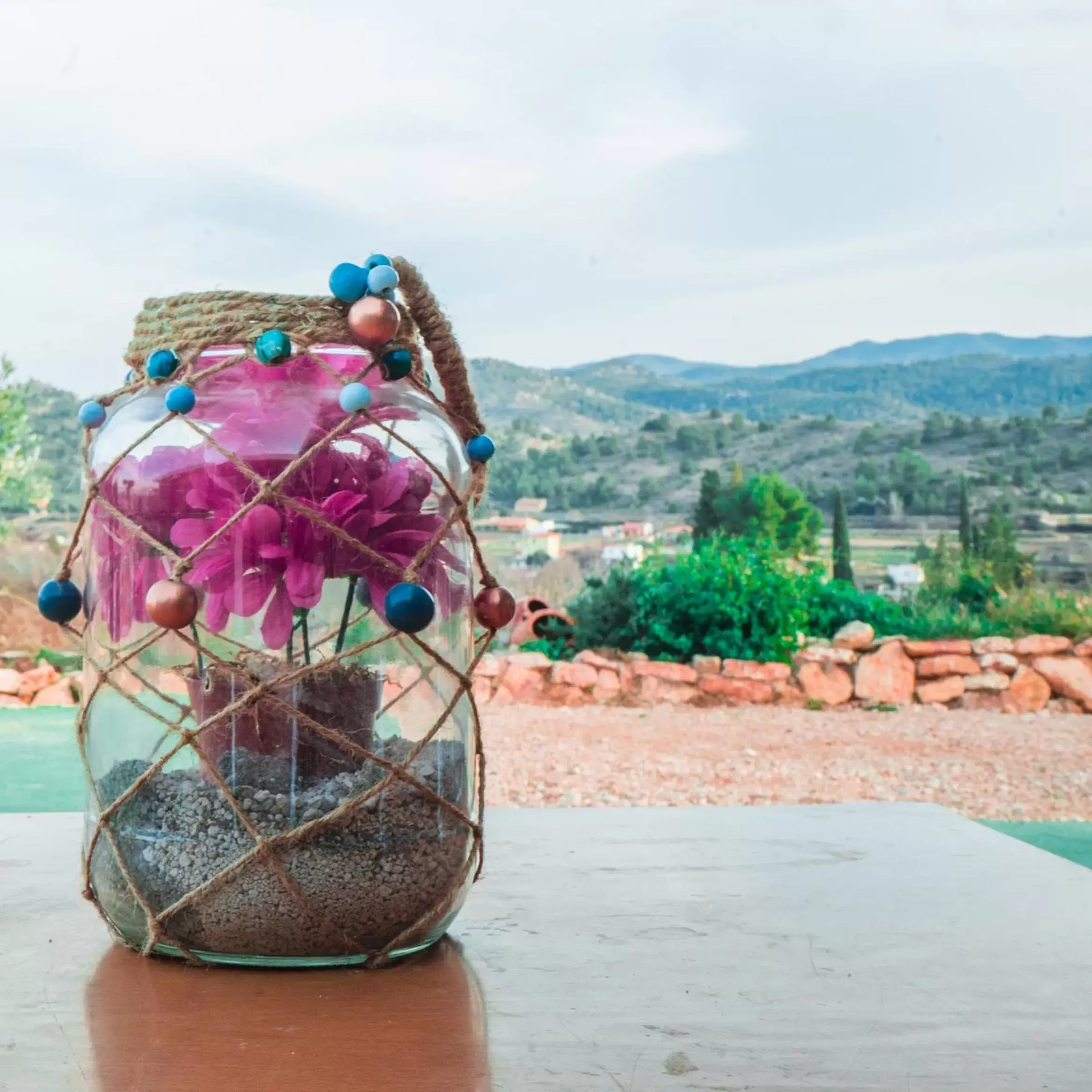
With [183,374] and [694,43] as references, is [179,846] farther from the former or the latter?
[694,43]

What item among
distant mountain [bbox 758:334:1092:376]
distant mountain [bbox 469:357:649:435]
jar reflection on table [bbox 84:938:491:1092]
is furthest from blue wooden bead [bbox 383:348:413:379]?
distant mountain [bbox 758:334:1092:376]

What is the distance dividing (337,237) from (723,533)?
10.1 feet

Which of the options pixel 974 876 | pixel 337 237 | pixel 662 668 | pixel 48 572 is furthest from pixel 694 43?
pixel 974 876

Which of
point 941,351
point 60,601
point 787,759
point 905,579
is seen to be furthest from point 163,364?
point 941,351

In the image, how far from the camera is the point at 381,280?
0.59 meters

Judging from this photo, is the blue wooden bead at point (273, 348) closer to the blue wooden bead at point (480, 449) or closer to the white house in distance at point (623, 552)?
the blue wooden bead at point (480, 449)

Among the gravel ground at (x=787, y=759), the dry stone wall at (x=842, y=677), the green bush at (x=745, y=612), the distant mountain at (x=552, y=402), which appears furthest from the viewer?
the distant mountain at (x=552, y=402)

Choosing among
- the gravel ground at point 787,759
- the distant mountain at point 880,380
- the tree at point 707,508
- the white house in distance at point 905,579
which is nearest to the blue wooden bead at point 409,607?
the gravel ground at point 787,759

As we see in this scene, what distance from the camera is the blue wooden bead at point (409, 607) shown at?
0.55 metres

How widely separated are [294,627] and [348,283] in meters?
0.17

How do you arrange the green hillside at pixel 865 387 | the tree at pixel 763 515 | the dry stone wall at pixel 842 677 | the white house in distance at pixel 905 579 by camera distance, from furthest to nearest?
the green hillside at pixel 865 387 < the tree at pixel 763 515 < the white house in distance at pixel 905 579 < the dry stone wall at pixel 842 677

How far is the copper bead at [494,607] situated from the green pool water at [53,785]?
289cm

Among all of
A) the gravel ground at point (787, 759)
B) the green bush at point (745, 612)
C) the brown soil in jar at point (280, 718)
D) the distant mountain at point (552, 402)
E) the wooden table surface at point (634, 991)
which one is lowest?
A: the gravel ground at point (787, 759)

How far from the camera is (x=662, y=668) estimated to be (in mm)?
4840
